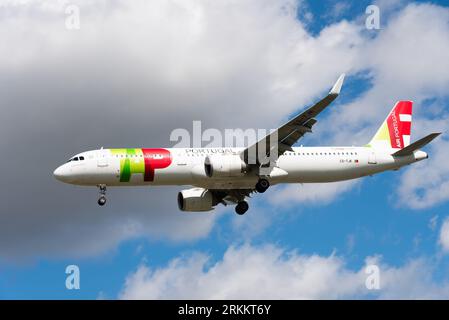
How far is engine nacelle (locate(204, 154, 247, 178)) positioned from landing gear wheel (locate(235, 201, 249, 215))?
304 inches

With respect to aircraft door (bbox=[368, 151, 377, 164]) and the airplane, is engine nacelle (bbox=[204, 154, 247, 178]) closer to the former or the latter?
the airplane

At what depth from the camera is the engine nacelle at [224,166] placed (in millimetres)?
64438

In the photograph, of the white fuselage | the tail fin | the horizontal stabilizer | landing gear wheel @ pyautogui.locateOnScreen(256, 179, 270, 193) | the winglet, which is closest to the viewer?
the winglet

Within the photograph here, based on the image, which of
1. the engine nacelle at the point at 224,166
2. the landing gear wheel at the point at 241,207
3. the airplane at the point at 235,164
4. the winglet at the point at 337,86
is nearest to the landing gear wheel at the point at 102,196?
the airplane at the point at 235,164

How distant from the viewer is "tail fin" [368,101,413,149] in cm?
7325

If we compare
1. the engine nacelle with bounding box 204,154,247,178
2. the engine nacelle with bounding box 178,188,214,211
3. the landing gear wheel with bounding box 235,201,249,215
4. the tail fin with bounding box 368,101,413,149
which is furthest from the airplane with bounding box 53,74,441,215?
the engine nacelle with bounding box 178,188,214,211

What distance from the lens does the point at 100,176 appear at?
6512 centimetres

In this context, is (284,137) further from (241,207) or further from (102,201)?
(102,201)

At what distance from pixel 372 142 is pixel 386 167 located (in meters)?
3.01

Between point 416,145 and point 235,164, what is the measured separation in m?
14.8

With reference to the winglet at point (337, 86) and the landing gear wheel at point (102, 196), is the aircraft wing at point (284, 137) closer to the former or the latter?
the winglet at point (337, 86)

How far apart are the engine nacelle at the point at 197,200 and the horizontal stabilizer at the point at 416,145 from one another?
15133mm
